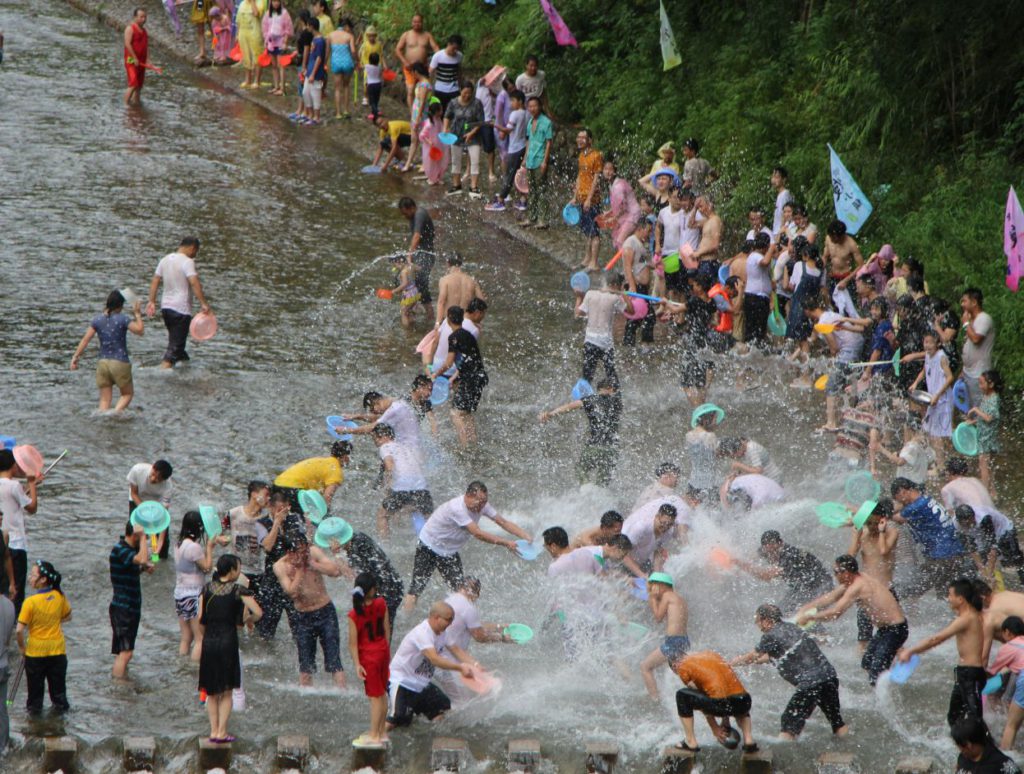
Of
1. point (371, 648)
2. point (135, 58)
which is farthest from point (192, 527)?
point (135, 58)

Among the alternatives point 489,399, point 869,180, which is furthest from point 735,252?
point 489,399

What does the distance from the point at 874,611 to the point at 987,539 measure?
152 centimetres

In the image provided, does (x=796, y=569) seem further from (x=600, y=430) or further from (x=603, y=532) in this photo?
(x=600, y=430)

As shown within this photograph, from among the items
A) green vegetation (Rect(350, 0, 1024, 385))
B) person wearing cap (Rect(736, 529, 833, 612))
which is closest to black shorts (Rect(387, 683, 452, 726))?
person wearing cap (Rect(736, 529, 833, 612))

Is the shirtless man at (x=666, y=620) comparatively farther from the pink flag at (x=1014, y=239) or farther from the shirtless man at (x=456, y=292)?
the shirtless man at (x=456, y=292)

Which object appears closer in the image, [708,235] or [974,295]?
[974,295]

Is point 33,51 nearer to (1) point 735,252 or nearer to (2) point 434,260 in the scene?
(2) point 434,260

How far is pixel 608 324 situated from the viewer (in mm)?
15344

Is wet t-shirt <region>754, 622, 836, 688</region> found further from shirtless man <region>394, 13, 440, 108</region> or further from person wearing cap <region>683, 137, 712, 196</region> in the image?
shirtless man <region>394, 13, 440, 108</region>

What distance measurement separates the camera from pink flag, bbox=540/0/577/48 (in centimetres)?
2130

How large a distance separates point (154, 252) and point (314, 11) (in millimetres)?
7086

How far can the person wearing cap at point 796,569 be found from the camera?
1166cm

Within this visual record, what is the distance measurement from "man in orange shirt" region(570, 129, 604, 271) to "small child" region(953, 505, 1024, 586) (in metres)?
8.00

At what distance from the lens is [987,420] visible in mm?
13586
